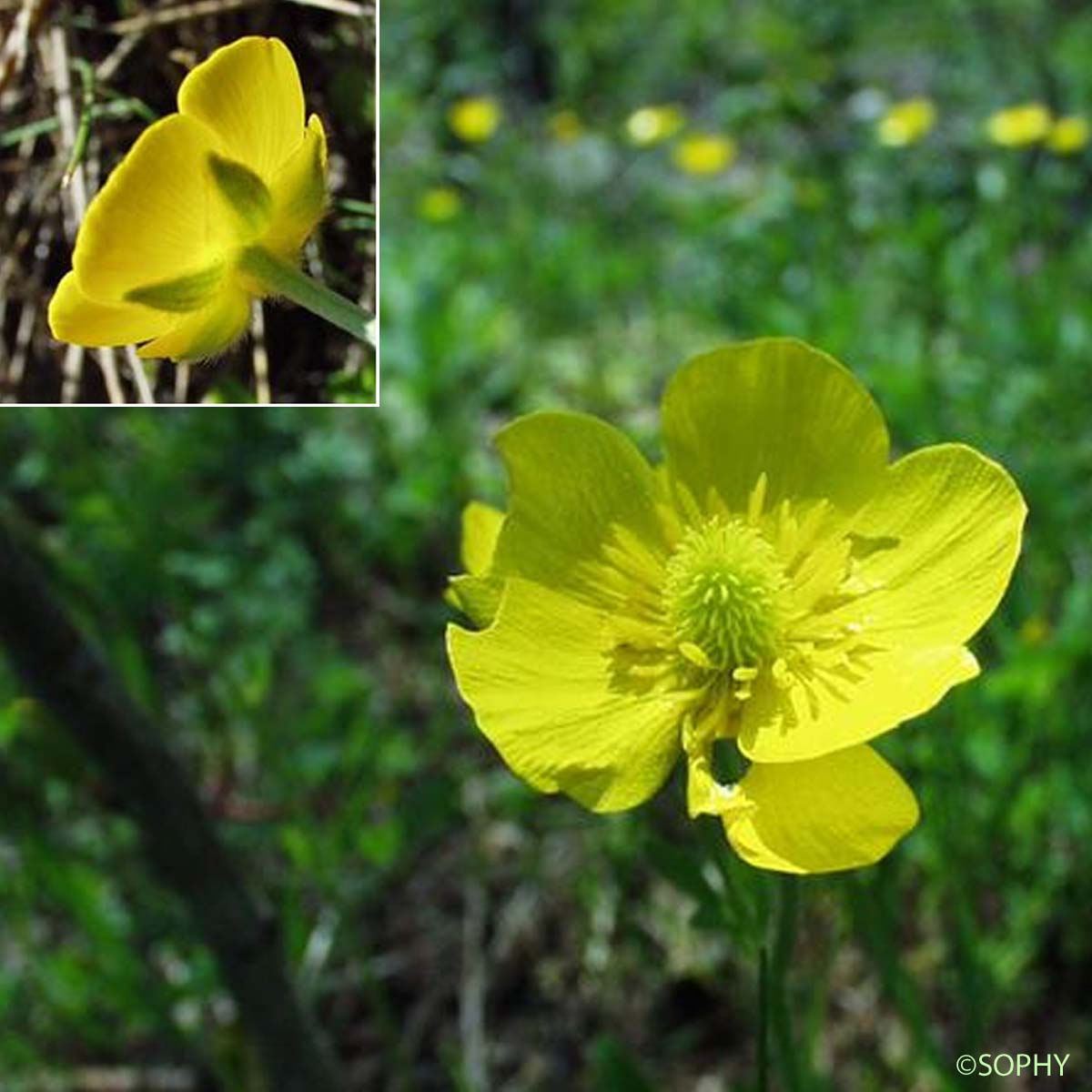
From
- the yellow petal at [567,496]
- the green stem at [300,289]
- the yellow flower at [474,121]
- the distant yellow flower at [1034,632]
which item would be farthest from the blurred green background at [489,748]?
the yellow flower at [474,121]

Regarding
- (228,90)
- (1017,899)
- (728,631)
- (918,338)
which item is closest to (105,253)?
(228,90)

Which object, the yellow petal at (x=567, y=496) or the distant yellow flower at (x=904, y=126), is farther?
the distant yellow flower at (x=904, y=126)

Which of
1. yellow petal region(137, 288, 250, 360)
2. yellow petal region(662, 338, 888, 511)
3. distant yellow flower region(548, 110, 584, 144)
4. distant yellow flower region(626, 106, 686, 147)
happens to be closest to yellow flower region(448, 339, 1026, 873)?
yellow petal region(662, 338, 888, 511)

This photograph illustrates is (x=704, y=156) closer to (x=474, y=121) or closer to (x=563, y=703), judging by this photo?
(x=474, y=121)

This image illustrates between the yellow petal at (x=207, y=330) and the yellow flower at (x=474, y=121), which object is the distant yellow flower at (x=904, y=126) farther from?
the yellow petal at (x=207, y=330)

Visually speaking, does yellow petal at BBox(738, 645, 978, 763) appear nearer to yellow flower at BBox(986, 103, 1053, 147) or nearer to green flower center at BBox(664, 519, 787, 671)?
green flower center at BBox(664, 519, 787, 671)

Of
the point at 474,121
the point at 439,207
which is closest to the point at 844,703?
the point at 439,207

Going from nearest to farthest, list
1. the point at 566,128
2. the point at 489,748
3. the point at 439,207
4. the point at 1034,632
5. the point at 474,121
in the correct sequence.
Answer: the point at 1034,632 → the point at 489,748 → the point at 439,207 → the point at 474,121 → the point at 566,128
